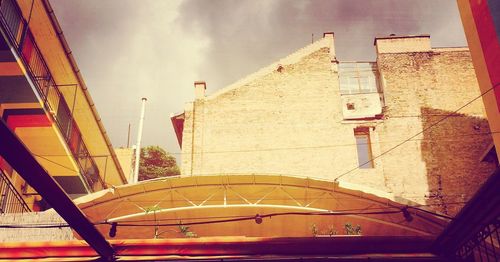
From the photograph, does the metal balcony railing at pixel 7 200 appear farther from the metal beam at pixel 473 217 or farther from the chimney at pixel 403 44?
the chimney at pixel 403 44

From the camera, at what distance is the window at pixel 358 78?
21.4 metres

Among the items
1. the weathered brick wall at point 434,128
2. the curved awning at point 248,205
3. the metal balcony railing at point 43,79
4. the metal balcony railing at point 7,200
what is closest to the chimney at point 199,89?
the metal balcony railing at point 43,79

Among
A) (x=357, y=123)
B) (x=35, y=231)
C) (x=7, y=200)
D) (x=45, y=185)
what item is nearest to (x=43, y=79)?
(x=7, y=200)

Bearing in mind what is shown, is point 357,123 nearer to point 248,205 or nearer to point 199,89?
point 199,89

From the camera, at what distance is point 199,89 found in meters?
21.6

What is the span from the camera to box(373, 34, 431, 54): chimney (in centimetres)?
2150

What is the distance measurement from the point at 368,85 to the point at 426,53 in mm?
3167

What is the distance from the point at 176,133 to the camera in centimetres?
2234

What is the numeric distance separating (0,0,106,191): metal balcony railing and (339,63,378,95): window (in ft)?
40.1

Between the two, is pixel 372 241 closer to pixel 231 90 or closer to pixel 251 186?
pixel 251 186

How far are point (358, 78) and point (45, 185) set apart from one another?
61.2ft

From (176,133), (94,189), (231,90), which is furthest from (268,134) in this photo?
(94,189)

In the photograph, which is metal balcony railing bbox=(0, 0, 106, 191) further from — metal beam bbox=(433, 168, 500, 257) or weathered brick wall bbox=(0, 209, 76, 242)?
metal beam bbox=(433, 168, 500, 257)

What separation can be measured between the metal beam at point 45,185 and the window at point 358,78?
55.9 ft
